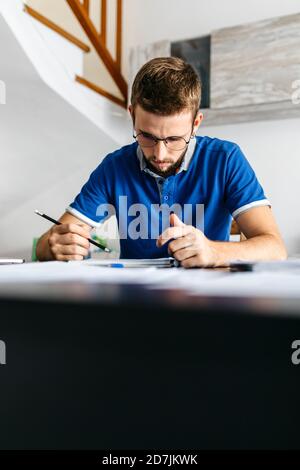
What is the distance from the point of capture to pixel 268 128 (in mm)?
2844

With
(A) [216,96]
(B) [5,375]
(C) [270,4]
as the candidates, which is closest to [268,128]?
(A) [216,96]

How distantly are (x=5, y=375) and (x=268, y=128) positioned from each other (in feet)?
9.12

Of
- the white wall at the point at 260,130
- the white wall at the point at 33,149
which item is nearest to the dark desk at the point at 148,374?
the white wall at the point at 33,149

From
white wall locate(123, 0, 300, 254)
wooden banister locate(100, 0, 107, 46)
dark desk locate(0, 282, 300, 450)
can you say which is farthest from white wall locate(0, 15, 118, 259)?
dark desk locate(0, 282, 300, 450)

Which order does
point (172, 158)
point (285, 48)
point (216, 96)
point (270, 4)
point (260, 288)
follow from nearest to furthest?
point (260, 288)
point (172, 158)
point (285, 48)
point (216, 96)
point (270, 4)

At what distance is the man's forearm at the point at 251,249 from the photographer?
883 mm

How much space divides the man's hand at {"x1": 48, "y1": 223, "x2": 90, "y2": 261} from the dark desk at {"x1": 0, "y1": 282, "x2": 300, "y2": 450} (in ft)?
2.19

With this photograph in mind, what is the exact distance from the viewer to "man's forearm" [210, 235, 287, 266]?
883mm

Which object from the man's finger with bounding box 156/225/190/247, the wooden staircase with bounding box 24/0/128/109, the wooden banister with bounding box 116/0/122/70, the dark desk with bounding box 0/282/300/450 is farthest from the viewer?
the wooden banister with bounding box 116/0/122/70

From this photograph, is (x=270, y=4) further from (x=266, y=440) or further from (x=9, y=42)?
(x=266, y=440)

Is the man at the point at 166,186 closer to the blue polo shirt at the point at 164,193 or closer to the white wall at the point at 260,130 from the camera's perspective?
the blue polo shirt at the point at 164,193

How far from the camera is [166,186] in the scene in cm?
136

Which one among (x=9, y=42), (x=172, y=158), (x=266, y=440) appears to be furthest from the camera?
(x=9, y=42)

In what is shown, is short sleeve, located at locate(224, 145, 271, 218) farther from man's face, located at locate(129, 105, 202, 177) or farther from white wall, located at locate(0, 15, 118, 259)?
white wall, located at locate(0, 15, 118, 259)
